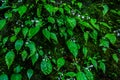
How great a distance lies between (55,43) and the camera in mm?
4066

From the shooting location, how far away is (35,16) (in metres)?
4.17

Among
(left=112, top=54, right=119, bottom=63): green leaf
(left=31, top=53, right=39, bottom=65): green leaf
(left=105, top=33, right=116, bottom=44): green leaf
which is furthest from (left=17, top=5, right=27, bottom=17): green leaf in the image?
(left=112, top=54, right=119, bottom=63): green leaf

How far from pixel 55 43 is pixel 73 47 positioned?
0.31 meters

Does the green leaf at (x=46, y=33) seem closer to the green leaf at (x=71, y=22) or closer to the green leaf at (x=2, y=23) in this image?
the green leaf at (x=71, y=22)

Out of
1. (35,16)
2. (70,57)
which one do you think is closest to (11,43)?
(35,16)

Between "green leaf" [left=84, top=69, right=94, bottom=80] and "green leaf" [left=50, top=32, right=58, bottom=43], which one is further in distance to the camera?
"green leaf" [left=50, top=32, right=58, bottom=43]

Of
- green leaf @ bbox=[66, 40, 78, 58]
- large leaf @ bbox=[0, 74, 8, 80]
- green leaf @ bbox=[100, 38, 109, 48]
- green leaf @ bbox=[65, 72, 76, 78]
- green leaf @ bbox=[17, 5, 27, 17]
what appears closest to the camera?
large leaf @ bbox=[0, 74, 8, 80]

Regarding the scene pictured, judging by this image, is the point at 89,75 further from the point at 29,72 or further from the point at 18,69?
the point at 18,69

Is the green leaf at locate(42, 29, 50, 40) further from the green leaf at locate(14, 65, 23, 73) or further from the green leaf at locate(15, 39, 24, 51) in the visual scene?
the green leaf at locate(14, 65, 23, 73)

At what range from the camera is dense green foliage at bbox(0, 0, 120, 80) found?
3805 millimetres

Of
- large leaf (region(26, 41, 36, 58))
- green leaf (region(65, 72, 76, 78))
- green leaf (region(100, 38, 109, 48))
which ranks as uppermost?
large leaf (region(26, 41, 36, 58))

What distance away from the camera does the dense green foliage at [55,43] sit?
12.5 feet

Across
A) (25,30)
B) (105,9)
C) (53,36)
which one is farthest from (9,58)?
(105,9)

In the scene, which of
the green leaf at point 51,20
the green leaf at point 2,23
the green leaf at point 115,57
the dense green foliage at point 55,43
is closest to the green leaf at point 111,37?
the dense green foliage at point 55,43
